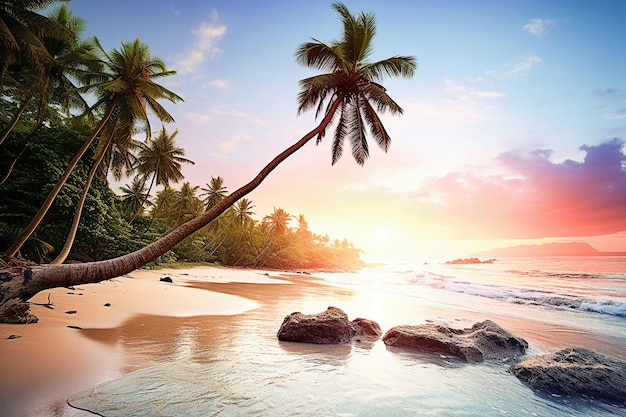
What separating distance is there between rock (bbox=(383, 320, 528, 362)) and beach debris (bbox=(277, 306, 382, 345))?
37.5 inches

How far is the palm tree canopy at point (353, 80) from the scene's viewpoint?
11102 millimetres

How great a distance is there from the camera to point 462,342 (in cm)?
717

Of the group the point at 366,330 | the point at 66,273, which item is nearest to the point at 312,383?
the point at 366,330

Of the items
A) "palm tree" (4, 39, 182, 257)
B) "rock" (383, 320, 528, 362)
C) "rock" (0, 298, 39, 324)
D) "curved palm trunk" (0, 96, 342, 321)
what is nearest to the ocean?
"rock" (383, 320, 528, 362)

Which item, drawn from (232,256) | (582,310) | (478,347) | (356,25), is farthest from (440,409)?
(232,256)

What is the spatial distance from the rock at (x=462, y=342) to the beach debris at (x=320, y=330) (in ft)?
3.12

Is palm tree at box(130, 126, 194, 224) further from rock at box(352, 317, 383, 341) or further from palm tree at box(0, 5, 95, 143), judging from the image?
rock at box(352, 317, 383, 341)

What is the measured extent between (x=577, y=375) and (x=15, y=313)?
11.3m

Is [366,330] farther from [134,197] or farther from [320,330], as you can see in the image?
[134,197]

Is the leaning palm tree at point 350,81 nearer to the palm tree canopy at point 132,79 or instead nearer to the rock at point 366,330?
the rock at point 366,330

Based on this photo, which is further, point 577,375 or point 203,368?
point 577,375

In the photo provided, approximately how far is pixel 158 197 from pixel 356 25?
4532 cm

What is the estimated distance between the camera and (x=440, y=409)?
418 cm

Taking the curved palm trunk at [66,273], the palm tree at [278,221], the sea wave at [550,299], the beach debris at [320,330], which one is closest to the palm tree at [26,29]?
the curved palm trunk at [66,273]
